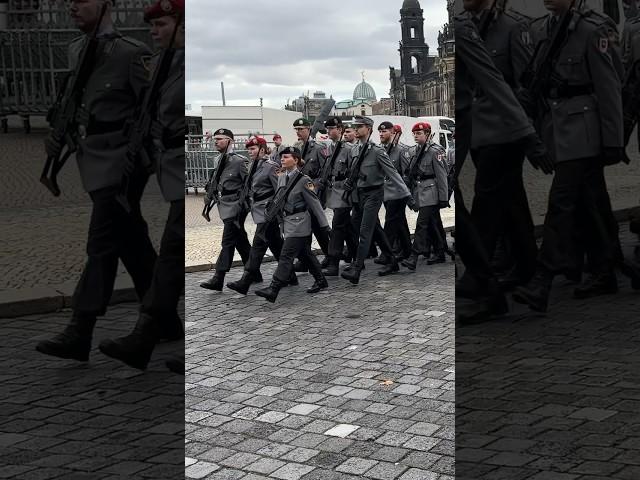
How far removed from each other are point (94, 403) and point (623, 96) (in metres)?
1.54

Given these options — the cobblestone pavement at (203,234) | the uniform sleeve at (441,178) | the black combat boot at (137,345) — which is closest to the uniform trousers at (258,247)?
the cobblestone pavement at (203,234)

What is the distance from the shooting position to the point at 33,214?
7.63 ft

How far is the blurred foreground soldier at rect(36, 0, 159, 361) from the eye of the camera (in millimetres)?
2322

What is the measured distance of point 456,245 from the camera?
248 centimetres

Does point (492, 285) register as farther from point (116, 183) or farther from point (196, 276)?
point (196, 276)

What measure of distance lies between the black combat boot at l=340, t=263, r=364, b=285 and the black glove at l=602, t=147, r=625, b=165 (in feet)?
26.5

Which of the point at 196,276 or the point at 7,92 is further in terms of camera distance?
the point at 196,276

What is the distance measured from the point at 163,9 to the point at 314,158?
9.47 meters

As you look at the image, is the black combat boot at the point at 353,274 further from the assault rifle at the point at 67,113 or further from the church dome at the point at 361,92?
the church dome at the point at 361,92

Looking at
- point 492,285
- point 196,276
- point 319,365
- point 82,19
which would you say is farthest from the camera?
point 196,276

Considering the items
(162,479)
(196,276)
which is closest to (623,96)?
(162,479)

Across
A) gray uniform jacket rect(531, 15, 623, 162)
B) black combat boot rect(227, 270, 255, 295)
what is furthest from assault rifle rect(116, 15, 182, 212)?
black combat boot rect(227, 270, 255, 295)

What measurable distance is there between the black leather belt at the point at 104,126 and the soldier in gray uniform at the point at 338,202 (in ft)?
28.6

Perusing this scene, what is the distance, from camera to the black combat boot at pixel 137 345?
2.43 metres
